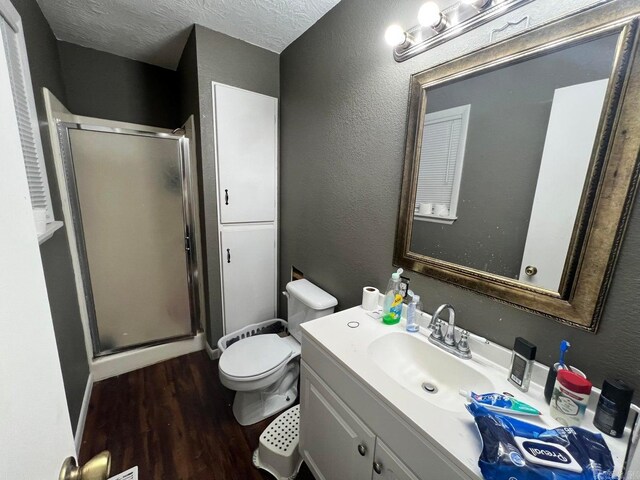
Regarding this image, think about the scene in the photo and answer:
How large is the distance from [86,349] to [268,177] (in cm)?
177

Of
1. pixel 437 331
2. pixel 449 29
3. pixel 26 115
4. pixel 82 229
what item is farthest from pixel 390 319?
pixel 82 229

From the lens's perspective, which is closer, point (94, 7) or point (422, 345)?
point (422, 345)

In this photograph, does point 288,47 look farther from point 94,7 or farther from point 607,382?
point 607,382

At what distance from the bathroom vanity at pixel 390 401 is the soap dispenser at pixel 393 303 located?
4 centimetres

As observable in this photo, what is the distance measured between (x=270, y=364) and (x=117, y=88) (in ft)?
7.87

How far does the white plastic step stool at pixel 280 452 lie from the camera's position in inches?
50.2

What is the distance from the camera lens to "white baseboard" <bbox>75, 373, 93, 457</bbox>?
1.44 m

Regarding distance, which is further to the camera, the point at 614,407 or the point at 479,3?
the point at 479,3

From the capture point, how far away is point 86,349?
1838 mm

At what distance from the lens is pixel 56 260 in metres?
1.41

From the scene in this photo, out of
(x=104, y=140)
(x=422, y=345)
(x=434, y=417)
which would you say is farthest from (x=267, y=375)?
(x=104, y=140)

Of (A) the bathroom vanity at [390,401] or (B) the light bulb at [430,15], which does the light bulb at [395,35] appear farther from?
(A) the bathroom vanity at [390,401]

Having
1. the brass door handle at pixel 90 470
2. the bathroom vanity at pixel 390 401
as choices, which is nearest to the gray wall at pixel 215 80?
the bathroom vanity at pixel 390 401

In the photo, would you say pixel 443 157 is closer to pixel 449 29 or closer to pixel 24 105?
pixel 449 29
